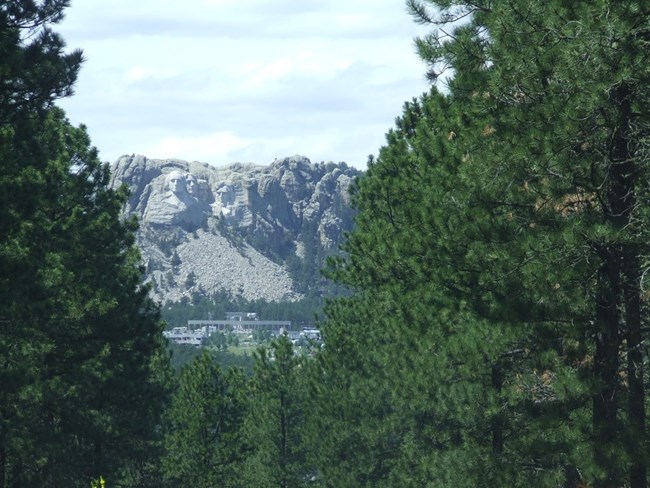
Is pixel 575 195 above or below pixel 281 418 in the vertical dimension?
above

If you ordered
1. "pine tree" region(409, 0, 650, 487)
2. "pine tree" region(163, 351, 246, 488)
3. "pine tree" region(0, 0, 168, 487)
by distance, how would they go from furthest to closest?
"pine tree" region(163, 351, 246, 488)
"pine tree" region(0, 0, 168, 487)
"pine tree" region(409, 0, 650, 487)

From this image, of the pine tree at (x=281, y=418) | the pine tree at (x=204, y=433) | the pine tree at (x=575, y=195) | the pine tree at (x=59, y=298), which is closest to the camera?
the pine tree at (x=575, y=195)

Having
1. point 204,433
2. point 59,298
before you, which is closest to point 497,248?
point 59,298

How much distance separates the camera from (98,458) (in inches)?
1244

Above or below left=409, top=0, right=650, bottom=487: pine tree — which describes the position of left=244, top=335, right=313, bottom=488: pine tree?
below

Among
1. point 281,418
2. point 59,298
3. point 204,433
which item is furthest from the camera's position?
point 281,418

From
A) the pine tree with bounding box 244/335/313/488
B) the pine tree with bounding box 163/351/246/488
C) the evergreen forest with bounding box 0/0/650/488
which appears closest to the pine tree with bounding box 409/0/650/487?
the evergreen forest with bounding box 0/0/650/488

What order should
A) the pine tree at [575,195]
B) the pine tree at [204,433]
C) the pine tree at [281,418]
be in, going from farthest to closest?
the pine tree at [281,418]
the pine tree at [204,433]
the pine tree at [575,195]

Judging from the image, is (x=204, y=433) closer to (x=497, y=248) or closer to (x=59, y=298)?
(x=59, y=298)

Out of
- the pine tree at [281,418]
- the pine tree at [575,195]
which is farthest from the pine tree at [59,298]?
the pine tree at [281,418]

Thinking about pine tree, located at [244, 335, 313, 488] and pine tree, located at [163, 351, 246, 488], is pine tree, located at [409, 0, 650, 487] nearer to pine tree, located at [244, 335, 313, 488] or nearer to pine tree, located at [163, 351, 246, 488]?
pine tree, located at [163, 351, 246, 488]

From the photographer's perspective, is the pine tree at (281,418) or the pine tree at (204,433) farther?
the pine tree at (281,418)

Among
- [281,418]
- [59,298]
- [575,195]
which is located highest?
[575,195]

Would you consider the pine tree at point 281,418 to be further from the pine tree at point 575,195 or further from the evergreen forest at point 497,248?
the pine tree at point 575,195
